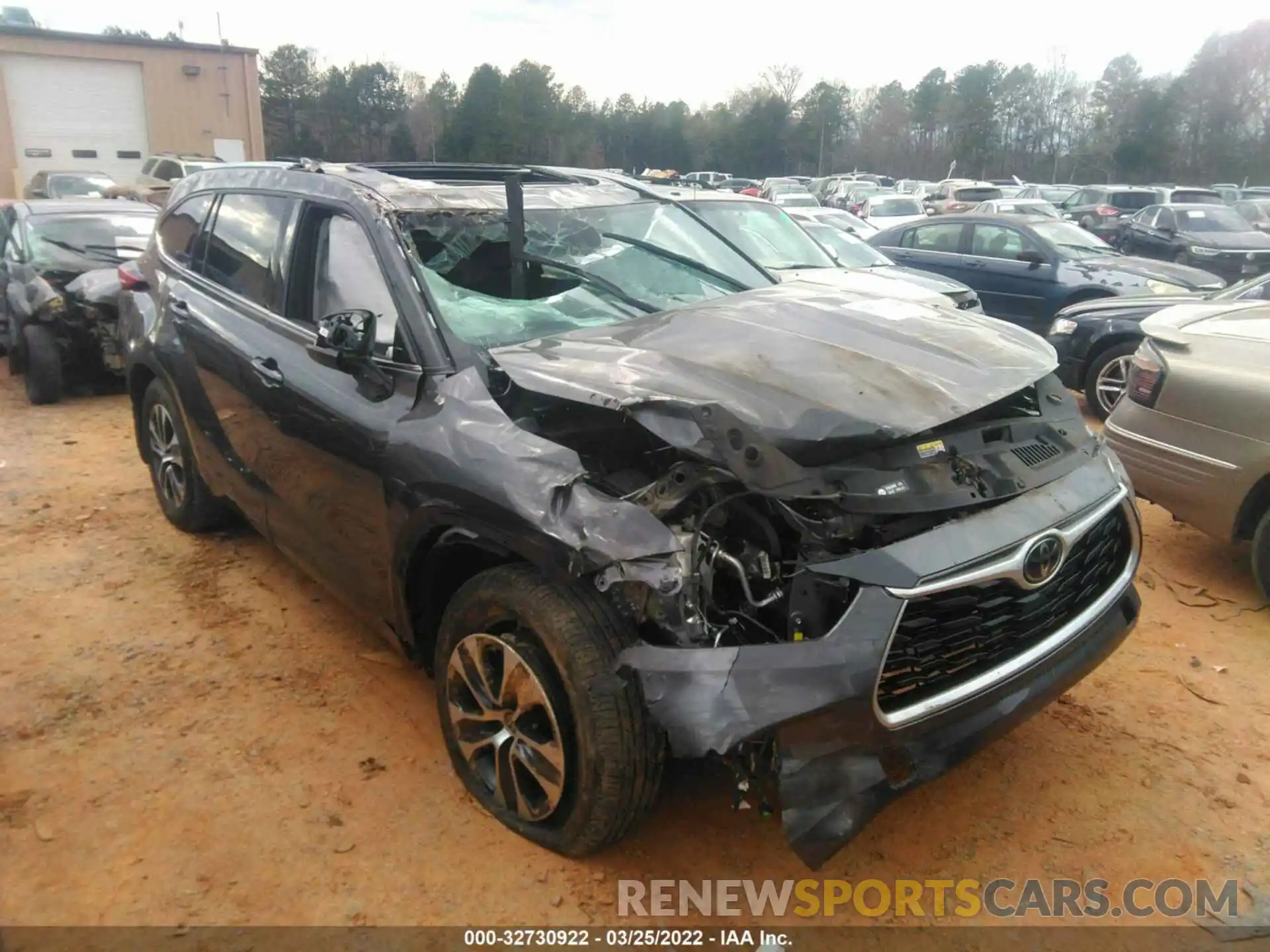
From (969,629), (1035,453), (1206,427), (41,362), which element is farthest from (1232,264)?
(41,362)

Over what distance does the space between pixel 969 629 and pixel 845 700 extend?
463mm

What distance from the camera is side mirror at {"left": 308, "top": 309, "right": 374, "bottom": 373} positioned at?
293 centimetres

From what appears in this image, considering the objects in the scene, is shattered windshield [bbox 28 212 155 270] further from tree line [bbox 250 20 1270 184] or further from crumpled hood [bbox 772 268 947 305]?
tree line [bbox 250 20 1270 184]

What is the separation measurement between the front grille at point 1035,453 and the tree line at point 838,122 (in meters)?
29.4

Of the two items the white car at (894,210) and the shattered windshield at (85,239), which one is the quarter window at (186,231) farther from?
the white car at (894,210)

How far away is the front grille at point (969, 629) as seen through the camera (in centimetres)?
225

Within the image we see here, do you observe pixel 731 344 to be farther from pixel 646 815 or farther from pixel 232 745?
pixel 232 745

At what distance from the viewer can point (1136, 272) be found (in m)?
9.39

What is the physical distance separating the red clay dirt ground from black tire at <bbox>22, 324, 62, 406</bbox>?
4.42 metres

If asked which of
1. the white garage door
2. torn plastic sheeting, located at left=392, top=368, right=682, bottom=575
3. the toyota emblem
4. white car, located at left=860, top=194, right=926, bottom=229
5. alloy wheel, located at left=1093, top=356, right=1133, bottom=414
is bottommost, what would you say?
alloy wheel, located at left=1093, top=356, right=1133, bottom=414

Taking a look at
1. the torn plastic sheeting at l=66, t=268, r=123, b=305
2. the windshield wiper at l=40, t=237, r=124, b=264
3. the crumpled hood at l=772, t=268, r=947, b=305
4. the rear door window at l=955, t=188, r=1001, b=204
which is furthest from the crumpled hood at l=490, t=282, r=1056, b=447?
the rear door window at l=955, t=188, r=1001, b=204

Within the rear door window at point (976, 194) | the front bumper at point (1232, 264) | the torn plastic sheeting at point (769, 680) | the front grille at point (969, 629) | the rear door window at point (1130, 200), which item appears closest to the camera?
the torn plastic sheeting at point (769, 680)

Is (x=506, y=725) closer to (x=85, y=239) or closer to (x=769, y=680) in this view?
(x=769, y=680)

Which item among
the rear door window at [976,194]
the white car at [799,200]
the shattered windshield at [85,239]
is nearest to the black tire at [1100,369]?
the shattered windshield at [85,239]
